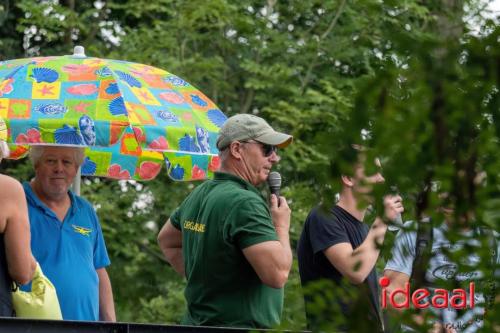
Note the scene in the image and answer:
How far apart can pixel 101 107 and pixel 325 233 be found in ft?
4.63

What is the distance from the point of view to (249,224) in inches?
169

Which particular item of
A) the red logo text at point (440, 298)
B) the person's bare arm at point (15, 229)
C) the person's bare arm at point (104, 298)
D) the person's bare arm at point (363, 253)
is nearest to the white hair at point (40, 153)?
the person's bare arm at point (104, 298)

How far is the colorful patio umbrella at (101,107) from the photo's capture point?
5.32 meters

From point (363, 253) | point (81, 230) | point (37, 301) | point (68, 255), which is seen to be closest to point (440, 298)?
point (363, 253)

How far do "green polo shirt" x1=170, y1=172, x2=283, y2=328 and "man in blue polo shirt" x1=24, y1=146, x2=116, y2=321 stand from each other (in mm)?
805

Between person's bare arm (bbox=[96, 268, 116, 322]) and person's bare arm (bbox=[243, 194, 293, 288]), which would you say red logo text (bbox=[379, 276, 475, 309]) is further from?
person's bare arm (bbox=[96, 268, 116, 322])

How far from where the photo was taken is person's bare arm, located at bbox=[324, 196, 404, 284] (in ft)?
6.00

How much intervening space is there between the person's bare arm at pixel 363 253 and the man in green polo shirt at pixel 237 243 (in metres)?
0.25

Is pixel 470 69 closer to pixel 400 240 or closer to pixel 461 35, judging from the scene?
pixel 461 35

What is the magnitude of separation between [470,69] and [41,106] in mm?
3901

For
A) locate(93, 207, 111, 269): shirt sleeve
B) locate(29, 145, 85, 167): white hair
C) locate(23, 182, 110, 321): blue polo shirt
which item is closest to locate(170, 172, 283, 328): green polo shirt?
locate(23, 182, 110, 321): blue polo shirt

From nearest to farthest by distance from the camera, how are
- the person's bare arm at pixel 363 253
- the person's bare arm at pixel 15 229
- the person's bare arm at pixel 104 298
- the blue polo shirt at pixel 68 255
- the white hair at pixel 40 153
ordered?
the person's bare arm at pixel 363 253 → the person's bare arm at pixel 15 229 → the blue polo shirt at pixel 68 255 → the white hair at pixel 40 153 → the person's bare arm at pixel 104 298

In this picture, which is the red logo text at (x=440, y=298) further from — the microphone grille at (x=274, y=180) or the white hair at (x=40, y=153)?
the white hair at (x=40, y=153)

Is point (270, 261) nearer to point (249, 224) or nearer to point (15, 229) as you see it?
point (249, 224)
